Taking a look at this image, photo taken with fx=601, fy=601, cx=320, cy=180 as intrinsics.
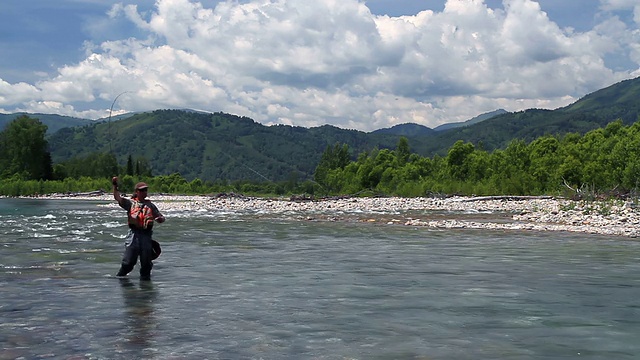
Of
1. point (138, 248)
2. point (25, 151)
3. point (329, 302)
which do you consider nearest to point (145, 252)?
point (138, 248)

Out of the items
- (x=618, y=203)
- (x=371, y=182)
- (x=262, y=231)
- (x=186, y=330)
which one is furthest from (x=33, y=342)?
(x=371, y=182)

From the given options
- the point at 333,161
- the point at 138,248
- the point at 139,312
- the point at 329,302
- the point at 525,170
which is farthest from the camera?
the point at 333,161

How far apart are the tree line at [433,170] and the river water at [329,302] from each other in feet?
94.8

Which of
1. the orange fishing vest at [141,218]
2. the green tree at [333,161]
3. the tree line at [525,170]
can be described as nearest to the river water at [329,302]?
the orange fishing vest at [141,218]

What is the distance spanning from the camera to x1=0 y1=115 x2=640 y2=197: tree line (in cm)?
5681

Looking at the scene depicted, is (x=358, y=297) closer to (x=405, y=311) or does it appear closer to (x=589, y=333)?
(x=405, y=311)

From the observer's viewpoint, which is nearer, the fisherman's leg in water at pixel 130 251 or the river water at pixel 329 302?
the river water at pixel 329 302

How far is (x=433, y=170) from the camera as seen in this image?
99.0 meters

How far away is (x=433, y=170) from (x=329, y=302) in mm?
A: 89495

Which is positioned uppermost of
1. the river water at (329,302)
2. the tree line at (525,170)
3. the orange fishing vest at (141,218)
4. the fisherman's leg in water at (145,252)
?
the tree line at (525,170)

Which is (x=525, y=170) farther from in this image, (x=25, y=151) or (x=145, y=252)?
(x=25, y=151)

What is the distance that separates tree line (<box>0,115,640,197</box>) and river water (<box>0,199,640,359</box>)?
28.9 meters

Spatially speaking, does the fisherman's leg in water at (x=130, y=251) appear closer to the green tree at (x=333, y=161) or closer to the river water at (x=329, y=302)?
the river water at (x=329, y=302)

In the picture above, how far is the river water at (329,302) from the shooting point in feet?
27.2
